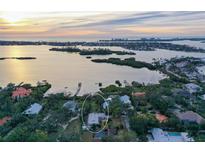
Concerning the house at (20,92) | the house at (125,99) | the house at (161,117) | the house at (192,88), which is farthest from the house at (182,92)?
the house at (20,92)

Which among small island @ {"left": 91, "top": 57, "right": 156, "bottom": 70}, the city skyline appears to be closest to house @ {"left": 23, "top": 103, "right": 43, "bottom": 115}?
the city skyline

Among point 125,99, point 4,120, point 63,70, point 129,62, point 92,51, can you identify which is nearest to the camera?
point 4,120

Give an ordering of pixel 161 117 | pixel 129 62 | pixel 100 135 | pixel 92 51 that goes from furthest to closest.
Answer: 1. pixel 92 51
2. pixel 129 62
3. pixel 161 117
4. pixel 100 135

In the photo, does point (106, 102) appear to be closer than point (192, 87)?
Yes

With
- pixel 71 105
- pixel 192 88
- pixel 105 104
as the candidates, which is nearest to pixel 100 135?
pixel 105 104

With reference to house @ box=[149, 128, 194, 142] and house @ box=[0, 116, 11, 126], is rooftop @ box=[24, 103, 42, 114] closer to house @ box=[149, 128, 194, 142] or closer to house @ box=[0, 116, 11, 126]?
house @ box=[0, 116, 11, 126]

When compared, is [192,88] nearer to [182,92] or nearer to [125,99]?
[182,92]
